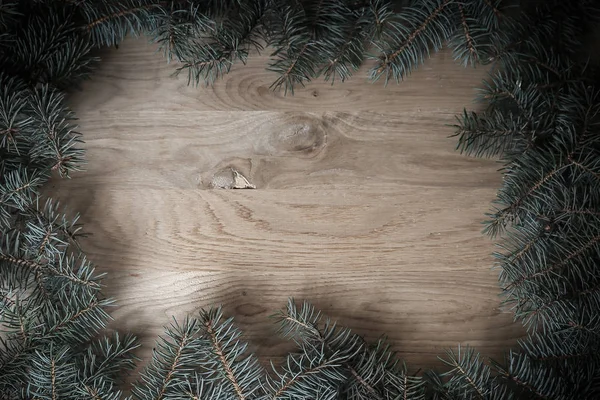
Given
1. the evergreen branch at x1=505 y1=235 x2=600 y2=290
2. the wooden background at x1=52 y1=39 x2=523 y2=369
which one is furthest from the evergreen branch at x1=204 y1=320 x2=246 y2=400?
the evergreen branch at x1=505 y1=235 x2=600 y2=290

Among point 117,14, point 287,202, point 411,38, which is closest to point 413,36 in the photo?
point 411,38

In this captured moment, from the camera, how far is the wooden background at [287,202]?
1.16 meters

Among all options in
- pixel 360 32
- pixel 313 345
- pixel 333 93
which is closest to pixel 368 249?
pixel 313 345

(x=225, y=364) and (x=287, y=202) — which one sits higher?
(x=287, y=202)

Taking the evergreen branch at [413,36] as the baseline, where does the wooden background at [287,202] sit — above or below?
below

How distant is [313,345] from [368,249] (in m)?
0.23

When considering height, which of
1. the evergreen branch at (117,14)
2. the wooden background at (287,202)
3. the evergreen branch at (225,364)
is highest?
the evergreen branch at (117,14)

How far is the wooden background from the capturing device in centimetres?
116

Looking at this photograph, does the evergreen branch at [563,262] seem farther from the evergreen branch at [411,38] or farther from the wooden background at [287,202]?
the evergreen branch at [411,38]

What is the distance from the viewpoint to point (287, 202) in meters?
1.17

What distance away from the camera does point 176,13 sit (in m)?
1.08

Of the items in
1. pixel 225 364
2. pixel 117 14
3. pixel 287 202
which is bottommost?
pixel 225 364

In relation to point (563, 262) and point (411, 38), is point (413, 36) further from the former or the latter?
point (563, 262)

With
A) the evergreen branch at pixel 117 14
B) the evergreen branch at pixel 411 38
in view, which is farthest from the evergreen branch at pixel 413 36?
the evergreen branch at pixel 117 14
